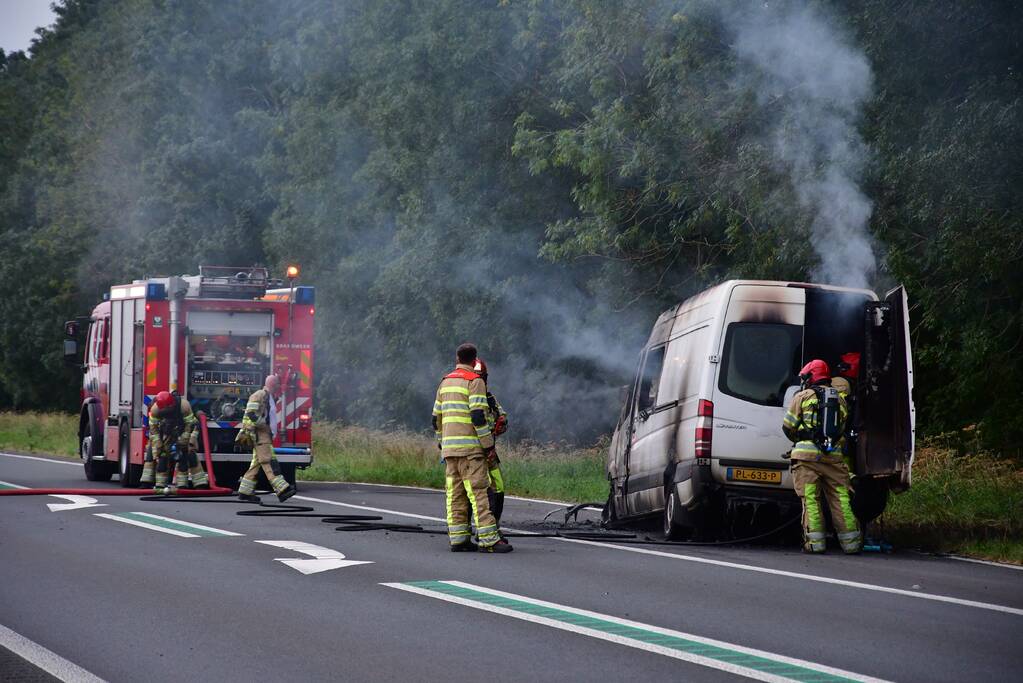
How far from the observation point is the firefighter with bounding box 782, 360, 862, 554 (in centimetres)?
1219

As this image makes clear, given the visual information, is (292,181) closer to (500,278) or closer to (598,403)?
(500,278)

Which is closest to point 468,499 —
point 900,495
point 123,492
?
point 900,495

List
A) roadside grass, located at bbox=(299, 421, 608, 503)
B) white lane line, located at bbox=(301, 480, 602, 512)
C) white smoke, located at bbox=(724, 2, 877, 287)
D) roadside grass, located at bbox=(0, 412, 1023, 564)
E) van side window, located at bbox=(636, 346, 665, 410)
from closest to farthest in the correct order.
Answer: roadside grass, located at bbox=(0, 412, 1023, 564), van side window, located at bbox=(636, 346, 665, 410), white smoke, located at bbox=(724, 2, 877, 287), white lane line, located at bbox=(301, 480, 602, 512), roadside grass, located at bbox=(299, 421, 608, 503)

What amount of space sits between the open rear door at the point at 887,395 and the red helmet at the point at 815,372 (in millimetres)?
565

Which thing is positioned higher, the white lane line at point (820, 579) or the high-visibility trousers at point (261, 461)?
the high-visibility trousers at point (261, 461)

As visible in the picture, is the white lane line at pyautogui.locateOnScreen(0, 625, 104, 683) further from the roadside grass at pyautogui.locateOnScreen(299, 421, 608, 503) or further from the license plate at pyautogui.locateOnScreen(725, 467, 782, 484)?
the roadside grass at pyautogui.locateOnScreen(299, 421, 608, 503)

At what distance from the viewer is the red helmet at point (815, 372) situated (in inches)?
483

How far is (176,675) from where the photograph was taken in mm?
6930

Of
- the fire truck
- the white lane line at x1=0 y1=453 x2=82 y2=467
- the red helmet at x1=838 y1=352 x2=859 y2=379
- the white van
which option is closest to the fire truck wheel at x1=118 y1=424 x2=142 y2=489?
the fire truck

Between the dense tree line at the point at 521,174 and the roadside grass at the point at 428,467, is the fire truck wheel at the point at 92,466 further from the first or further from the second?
the dense tree line at the point at 521,174

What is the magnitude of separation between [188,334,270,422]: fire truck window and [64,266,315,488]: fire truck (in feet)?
0.05

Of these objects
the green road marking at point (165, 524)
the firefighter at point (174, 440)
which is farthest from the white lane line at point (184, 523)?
the firefighter at point (174, 440)

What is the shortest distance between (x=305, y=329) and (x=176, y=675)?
15063 millimetres

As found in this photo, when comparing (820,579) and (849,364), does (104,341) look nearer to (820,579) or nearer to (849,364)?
(849,364)
